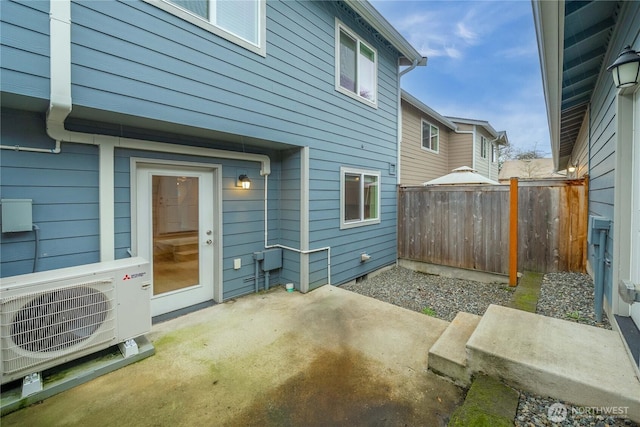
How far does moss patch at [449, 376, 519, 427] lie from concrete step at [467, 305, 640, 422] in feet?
0.31

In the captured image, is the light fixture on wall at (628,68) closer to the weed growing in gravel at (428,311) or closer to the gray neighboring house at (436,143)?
the weed growing in gravel at (428,311)

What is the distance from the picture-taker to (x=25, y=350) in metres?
2.08

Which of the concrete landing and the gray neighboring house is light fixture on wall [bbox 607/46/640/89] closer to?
the concrete landing

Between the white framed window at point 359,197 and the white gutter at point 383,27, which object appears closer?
the white gutter at point 383,27

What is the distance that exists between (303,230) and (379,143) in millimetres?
2955

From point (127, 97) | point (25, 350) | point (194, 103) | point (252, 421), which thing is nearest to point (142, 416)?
point (252, 421)

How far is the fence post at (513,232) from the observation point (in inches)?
198

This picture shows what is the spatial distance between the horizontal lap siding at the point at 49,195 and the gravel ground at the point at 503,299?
4.03 meters

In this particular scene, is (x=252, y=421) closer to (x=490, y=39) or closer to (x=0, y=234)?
(x=0, y=234)

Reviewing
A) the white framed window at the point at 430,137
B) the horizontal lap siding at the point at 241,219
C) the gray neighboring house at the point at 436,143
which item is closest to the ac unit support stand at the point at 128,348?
the horizontal lap siding at the point at 241,219

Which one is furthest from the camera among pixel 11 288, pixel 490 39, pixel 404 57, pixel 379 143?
pixel 490 39

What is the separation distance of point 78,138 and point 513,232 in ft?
21.3

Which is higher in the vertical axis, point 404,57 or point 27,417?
point 404,57

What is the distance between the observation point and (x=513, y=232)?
5.05 m
